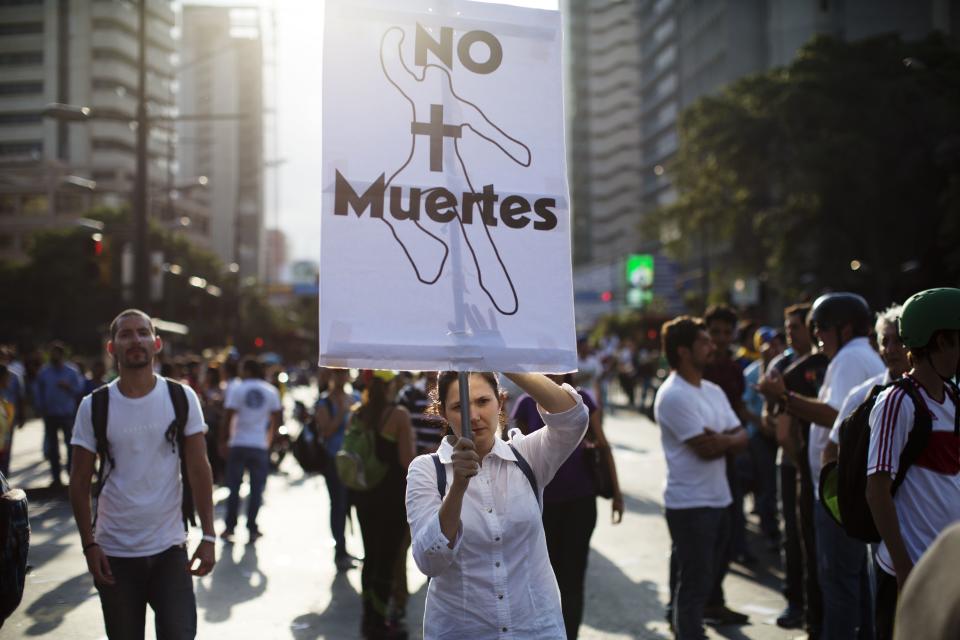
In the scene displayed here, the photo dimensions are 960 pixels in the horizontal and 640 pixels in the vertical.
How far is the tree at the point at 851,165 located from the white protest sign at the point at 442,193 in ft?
101

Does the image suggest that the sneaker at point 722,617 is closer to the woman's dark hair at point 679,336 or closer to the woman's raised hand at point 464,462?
the woman's dark hair at point 679,336

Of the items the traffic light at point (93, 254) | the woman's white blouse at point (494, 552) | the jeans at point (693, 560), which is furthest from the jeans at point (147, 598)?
the traffic light at point (93, 254)

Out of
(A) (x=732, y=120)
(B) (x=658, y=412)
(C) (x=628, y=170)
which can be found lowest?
(B) (x=658, y=412)

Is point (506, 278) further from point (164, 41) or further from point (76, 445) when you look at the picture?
point (164, 41)

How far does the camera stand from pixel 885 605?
395 centimetres

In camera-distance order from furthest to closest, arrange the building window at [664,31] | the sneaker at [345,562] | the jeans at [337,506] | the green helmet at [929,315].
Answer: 1. the building window at [664,31]
2. the jeans at [337,506]
3. the sneaker at [345,562]
4. the green helmet at [929,315]

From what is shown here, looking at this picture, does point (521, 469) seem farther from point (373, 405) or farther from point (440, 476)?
point (373, 405)

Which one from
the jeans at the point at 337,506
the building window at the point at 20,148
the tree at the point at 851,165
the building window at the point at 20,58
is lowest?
the jeans at the point at 337,506

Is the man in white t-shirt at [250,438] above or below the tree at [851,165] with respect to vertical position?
below

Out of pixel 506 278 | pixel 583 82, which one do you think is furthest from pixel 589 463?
pixel 583 82

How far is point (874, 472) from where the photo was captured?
12.5 ft

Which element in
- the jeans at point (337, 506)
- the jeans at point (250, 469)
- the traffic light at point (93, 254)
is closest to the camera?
the jeans at point (337, 506)

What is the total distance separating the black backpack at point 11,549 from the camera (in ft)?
11.8

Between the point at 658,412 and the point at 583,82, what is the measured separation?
446 ft
